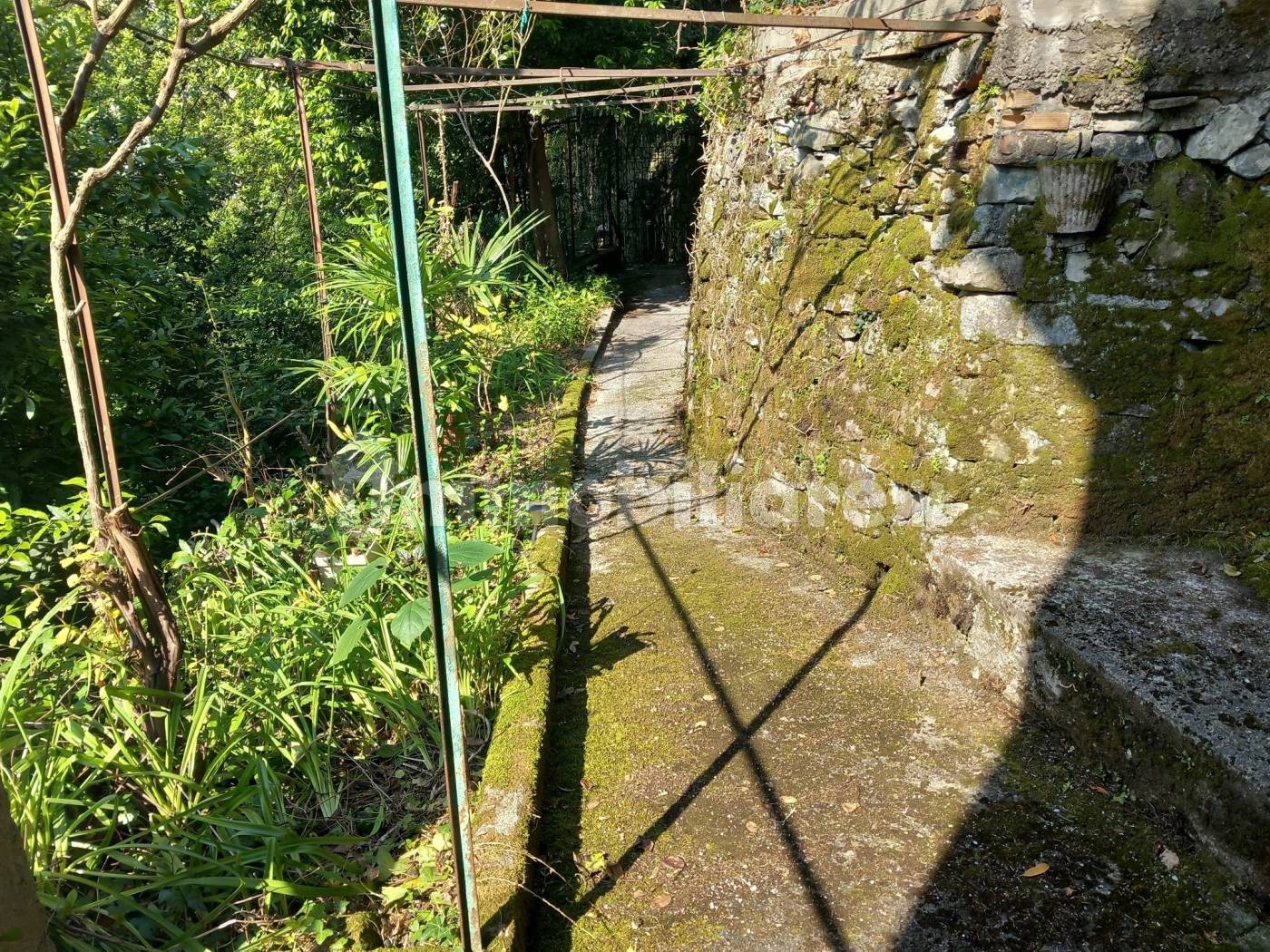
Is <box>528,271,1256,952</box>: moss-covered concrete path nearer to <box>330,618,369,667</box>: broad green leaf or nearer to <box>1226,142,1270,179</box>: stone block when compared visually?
<box>330,618,369,667</box>: broad green leaf

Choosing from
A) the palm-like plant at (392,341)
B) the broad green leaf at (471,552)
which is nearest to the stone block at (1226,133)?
the broad green leaf at (471,552)

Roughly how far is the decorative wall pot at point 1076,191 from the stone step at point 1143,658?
43.5 inches

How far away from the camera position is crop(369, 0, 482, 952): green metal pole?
3.96 feet

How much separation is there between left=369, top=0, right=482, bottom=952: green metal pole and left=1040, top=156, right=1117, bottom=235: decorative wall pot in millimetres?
2311

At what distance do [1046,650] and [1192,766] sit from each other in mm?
500

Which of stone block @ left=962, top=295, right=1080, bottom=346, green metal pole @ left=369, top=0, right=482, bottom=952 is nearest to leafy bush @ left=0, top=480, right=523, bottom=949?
green metal pole @ left=369, top=0, right=482, bottom=952

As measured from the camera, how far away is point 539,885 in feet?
6.54

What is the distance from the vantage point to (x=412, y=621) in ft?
5.82

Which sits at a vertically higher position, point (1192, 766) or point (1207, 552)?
point (1207, 552)

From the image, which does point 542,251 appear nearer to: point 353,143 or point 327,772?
point 353,143

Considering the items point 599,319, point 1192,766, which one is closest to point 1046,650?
point 1192,766

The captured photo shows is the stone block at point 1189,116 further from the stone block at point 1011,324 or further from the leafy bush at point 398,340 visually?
the leafy bush at point 398,340

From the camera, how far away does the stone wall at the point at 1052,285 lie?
2545 millimetres

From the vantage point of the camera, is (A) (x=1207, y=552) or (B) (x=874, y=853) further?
(A) (x=1207, y=552)
